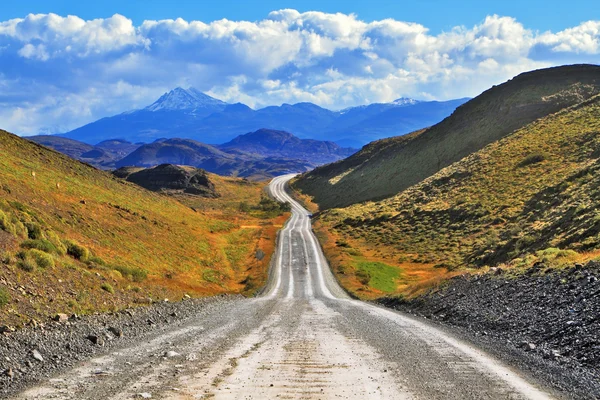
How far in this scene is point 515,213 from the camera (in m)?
47.8

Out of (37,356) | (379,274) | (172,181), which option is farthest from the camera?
(172,181)

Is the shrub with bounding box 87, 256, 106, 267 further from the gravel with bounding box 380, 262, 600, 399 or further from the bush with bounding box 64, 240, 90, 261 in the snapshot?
the gravel with bounding box 380, 262, 600, 399

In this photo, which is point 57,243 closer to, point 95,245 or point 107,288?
point 107,288

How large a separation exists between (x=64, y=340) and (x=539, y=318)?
13.7 m

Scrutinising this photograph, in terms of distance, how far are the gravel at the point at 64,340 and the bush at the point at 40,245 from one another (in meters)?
5.76

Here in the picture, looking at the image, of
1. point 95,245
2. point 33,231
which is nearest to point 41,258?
point 33,231

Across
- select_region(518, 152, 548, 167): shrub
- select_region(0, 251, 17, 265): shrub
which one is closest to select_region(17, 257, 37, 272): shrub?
select_region(0, 251, 17, 265): shrub

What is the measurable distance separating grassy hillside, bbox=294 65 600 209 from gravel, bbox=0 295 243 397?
7740 centimetres

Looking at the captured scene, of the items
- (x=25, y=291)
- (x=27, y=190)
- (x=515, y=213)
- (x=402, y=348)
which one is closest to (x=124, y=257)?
(x=27, y=190)

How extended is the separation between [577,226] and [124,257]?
29.4 m

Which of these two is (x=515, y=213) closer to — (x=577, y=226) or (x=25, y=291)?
(x=577, y=226)

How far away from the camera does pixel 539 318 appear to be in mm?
13953

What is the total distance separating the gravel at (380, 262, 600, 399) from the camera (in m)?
9.96

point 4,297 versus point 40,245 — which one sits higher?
point 40,245
